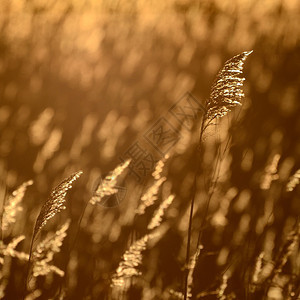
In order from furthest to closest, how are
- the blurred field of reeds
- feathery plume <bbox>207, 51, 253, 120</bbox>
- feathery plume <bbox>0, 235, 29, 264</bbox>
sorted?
1. the blurred field of reeds
2. feathery plume <bbox>0, 235, 29, 264</bbox>
3. feathery plume <bbox>207, 51, 253, 120</bbox>

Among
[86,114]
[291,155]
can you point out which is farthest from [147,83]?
[291,155]

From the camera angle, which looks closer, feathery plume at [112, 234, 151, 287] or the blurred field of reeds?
feathery plume at [112, 234, 151, 287]

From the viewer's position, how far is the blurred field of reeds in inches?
65.2

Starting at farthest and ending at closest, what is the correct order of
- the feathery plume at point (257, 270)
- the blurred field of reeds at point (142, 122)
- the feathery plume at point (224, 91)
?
the blurred field of reeds at point (142, 122), the feathery plume at point (257, 270), the feathery plume at point (224, 91)

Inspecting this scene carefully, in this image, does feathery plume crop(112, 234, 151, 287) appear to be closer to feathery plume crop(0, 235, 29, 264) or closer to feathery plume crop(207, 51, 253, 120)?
feathery plume crop(0, 235, 29, 264)

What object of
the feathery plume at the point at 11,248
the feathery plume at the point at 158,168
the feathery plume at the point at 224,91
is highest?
the feathery plume at the point at 224,91

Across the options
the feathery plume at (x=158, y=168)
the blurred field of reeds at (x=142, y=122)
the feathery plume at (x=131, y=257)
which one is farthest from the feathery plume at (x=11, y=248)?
the feathery plume at (x=158, y=168)

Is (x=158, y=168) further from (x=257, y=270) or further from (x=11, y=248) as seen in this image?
(x=11, y=248)

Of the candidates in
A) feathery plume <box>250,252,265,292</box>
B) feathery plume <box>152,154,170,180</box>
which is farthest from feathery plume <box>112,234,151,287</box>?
feathery plume <box>250,252,265,292</box>

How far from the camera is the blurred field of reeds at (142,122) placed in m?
1.66

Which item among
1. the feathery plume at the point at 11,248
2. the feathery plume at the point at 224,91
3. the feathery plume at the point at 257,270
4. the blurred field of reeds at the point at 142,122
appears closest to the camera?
the feathery plume at the point at 224,91

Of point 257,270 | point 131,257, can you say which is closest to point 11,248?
point 131,257

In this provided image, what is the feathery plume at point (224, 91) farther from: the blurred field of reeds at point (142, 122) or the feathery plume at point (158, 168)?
the blurred field of reeds at point (142, 122)

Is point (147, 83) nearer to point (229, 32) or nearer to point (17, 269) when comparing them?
point (229, 32)
